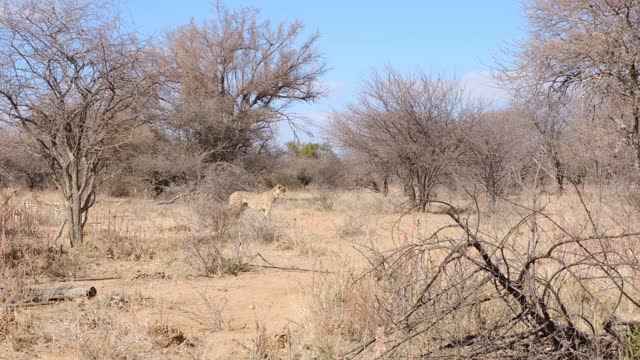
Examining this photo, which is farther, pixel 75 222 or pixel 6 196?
pixel 6 196

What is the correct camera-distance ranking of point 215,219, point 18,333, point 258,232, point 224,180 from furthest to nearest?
1. point 224,180
2. point 258,232
3. point 215,219
4. point 18,333

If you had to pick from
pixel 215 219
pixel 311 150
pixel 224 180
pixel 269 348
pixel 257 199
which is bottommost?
pixel 269 348

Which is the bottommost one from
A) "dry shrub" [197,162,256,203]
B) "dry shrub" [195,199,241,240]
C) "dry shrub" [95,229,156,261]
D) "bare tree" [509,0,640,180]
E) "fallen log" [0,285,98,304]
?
"fallen log" [0,285,98,304]

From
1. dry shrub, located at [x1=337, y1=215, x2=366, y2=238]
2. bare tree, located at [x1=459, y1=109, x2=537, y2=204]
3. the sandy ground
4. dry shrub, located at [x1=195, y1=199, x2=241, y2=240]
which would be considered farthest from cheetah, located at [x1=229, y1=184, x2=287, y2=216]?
dry shrub, located at [x1=195, y1=199, x2=241, y2=240]

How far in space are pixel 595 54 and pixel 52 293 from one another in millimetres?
9158

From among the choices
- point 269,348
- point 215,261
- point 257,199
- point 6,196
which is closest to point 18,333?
point 269,348

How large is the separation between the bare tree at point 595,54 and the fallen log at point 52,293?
335 inches

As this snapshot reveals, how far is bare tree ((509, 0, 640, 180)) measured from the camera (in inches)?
428

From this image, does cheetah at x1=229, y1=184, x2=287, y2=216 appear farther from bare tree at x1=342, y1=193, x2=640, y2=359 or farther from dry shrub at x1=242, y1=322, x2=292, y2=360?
bare tree at x1=342, y1=193, x2=640, y2=359

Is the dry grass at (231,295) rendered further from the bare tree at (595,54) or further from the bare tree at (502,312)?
the bare tree at (595,54)

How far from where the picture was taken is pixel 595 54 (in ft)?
36.8

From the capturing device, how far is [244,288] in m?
7.75

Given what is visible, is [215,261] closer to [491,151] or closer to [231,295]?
[231,295]

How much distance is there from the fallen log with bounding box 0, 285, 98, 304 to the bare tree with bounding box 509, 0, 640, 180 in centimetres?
851
